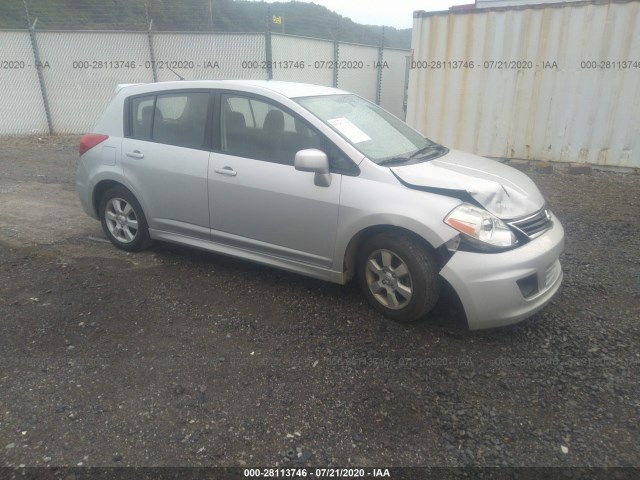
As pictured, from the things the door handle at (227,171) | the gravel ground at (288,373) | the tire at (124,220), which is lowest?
the gravel ground at (288,373)

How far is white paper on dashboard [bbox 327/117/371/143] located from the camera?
375cm

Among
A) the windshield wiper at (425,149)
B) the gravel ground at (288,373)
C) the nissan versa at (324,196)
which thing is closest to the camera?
the gravel ground at (288,373)

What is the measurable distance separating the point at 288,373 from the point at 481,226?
5.07 feet

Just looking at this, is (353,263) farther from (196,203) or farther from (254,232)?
(196,203)

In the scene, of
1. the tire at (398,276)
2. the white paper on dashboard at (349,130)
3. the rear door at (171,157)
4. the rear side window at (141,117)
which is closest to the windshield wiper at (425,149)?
the white paper on dashboard at (349,130)

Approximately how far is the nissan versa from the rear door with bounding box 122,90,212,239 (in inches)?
0.5

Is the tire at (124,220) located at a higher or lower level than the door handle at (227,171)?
lower

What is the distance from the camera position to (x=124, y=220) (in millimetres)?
4875

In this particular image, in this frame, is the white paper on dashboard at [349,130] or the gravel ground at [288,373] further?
the white paper on dashboard at [349,130]

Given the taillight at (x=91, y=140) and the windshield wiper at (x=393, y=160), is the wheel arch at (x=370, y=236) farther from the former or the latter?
the taillight at (x=91, y=140)

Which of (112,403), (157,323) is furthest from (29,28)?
(112,403)

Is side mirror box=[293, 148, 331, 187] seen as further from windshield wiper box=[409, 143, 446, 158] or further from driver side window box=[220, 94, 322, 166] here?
windshield wiper box=[409, 143, 446, 158]

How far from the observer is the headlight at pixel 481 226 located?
3188mm

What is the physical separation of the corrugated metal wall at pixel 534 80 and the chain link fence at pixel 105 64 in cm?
349
